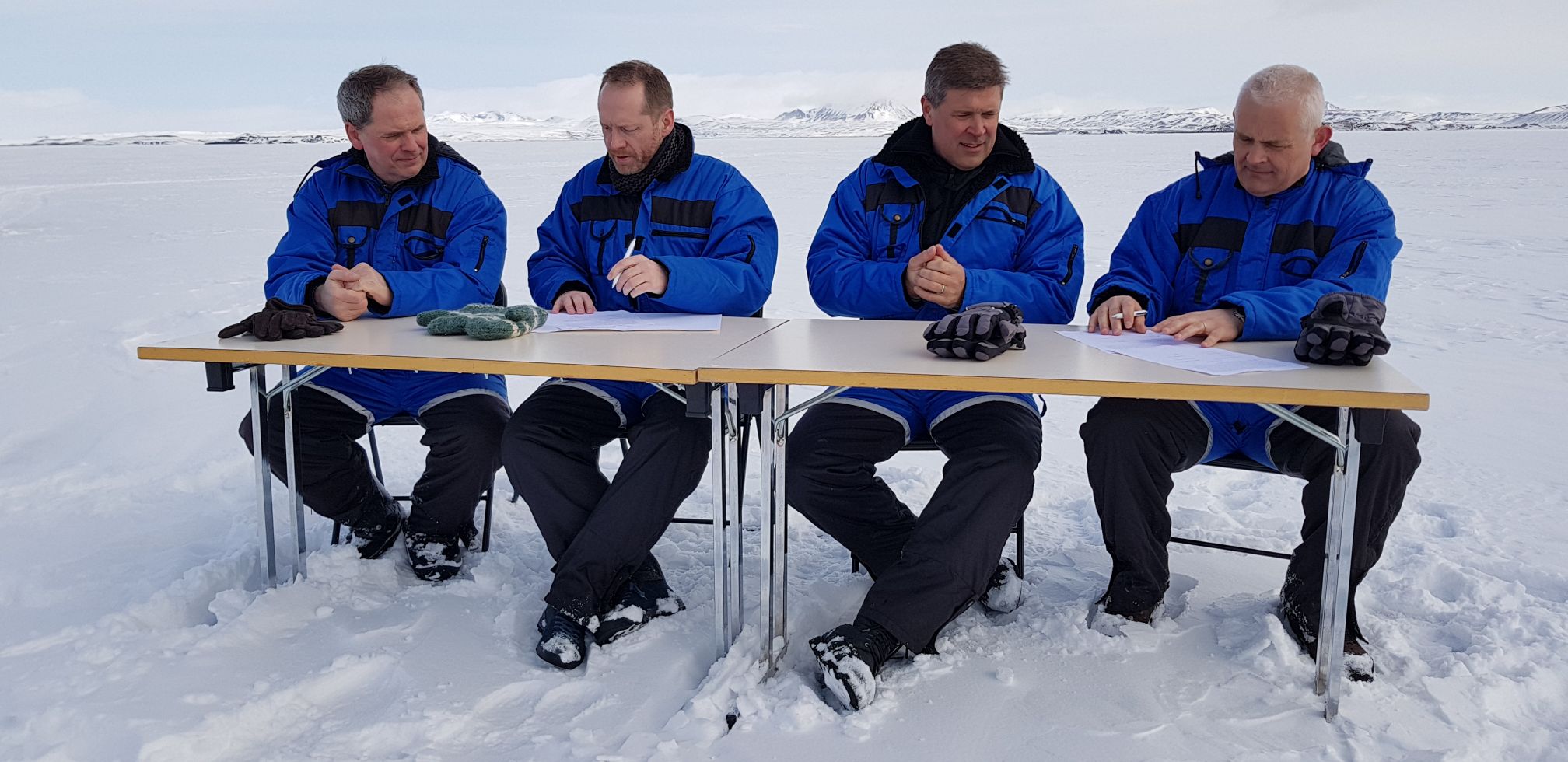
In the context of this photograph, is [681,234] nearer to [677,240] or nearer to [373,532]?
[677,240]

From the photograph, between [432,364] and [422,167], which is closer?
[432,364]

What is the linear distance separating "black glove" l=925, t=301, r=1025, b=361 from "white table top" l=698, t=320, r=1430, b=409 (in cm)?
2

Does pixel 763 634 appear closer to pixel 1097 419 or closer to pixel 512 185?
pixel 1097 419

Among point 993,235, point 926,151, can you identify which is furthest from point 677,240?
point 993,235

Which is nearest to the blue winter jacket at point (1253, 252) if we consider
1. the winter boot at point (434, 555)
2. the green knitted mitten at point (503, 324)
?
the green knitted mitten at point (503, 324)

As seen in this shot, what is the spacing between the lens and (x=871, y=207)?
312 centimetres

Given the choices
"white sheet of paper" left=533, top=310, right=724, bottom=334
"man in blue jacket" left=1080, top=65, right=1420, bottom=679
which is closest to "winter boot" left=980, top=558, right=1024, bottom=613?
"man in blue jacket" left=1080, top=65, right=1420, bottom=679

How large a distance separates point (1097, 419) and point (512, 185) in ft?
59.4

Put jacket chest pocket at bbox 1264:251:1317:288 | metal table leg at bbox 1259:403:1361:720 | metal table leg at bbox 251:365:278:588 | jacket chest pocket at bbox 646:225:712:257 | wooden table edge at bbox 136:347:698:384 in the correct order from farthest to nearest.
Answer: jacket chest pocket at bbox 646:225:712:257 → metal table leg at bbox 251:365:278:588 → jacket chest pocket at bbox 1264:251:1317:288 → wooden table edge at bbox 136:347:698:384 → metal table leg at bbox 1259:403:1361:720

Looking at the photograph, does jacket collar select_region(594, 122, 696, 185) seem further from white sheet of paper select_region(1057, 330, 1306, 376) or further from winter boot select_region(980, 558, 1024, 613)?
winter boot select_region(980, 558, 1024, 613)

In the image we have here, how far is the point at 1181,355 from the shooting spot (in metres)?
2.28


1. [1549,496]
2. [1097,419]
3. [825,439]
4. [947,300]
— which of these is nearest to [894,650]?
[825,439]

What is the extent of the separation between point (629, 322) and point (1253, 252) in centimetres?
162

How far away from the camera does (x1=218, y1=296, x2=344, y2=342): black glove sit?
2.65 m
